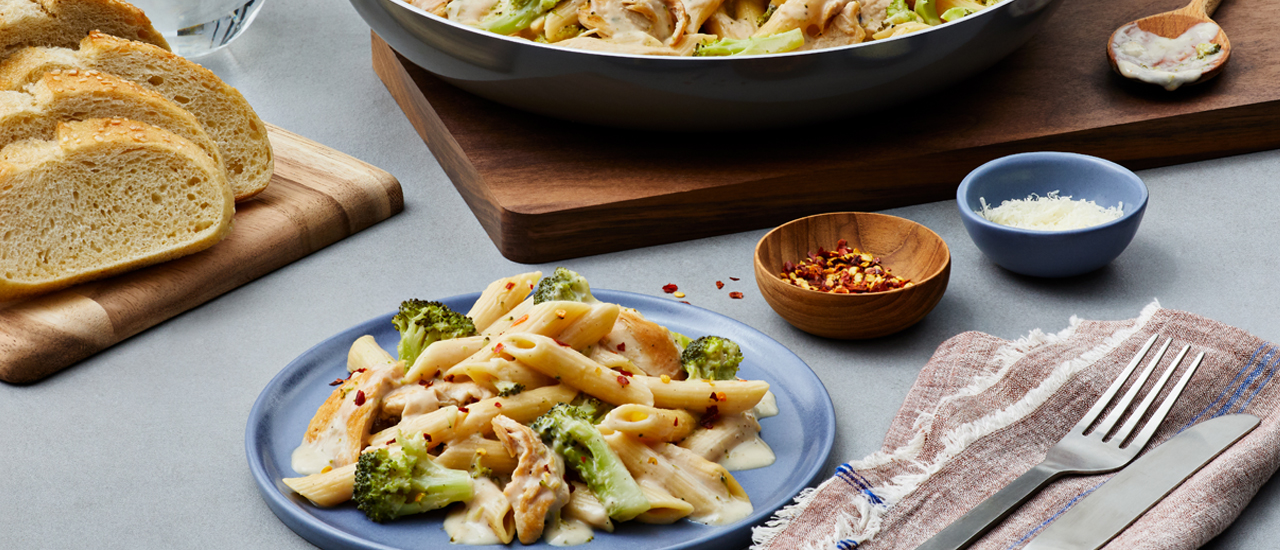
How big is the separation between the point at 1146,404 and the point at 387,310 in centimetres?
148

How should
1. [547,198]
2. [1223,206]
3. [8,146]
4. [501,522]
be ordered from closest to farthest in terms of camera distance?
[501,522], [8,146], [547,198], [1223,206]

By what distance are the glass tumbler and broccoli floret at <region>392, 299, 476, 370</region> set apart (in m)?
1.85

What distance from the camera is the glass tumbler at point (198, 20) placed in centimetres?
338

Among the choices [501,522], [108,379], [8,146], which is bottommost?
[108,379]

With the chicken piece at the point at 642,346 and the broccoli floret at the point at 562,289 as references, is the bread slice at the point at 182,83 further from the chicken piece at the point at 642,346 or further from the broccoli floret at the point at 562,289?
the chicken piece at the point at 642,346

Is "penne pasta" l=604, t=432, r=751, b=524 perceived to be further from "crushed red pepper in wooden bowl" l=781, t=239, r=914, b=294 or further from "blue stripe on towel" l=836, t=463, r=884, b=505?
"crushed red pepper in wooden bowl" l=781, t=239, r=914, b=294

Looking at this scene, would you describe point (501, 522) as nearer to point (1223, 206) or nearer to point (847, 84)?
point (847, 84)

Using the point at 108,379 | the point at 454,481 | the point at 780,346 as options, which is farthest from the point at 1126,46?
the point at 108,379

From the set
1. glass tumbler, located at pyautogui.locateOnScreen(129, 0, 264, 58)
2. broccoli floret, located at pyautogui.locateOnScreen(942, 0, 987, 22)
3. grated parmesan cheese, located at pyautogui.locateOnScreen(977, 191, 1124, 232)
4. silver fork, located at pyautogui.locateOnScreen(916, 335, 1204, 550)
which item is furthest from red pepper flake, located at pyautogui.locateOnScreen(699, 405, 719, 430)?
glass tumbler, located at pyautogui.locateOnScreen(129, 0, 264, 58)

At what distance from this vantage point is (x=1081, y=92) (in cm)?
299

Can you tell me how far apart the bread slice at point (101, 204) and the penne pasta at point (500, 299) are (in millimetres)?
756

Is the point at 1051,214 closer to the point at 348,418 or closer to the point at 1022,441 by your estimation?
the point at 1022,441

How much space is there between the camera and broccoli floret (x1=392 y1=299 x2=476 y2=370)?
1.99 meters

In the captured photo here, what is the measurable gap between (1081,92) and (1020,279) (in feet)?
2.56
